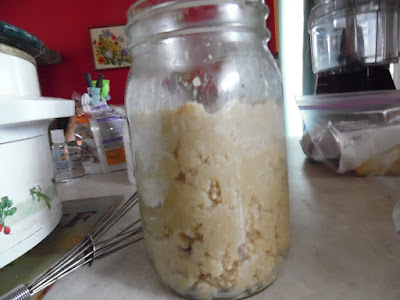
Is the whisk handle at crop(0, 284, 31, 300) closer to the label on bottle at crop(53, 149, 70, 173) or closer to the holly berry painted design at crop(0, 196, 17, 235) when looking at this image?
the holly berry painted design at crop(0, 196, 17, 235)

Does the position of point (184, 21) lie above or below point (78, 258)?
above

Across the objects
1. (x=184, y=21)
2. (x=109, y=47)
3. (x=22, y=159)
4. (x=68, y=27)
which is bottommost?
(x=22, y=159)

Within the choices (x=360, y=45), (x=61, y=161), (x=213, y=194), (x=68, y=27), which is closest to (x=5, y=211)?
(x=213, y=194)

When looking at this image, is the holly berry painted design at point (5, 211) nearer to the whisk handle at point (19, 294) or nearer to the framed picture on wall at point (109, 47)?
the whisk handle at point (19, 294)

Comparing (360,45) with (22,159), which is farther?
(360,45)

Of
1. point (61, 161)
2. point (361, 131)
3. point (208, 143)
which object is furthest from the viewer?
point (61, 161)

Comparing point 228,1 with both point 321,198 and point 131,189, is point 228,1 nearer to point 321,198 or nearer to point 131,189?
point 321,198

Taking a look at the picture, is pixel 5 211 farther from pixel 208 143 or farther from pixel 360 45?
pixel 360 45
